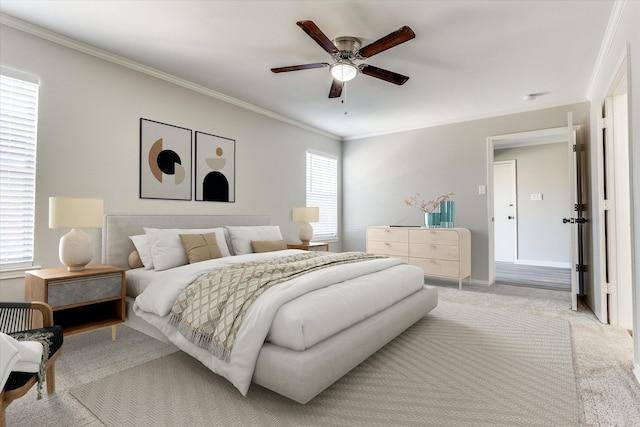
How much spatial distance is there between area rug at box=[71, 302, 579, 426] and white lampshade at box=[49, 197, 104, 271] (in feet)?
3.35

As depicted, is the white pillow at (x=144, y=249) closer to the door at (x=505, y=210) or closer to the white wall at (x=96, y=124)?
the white wall at (x=96, y=124)

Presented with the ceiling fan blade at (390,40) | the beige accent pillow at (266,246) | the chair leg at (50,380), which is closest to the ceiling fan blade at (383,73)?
the ceiling fan blade at (390,40)

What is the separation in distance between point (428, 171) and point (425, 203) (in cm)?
53

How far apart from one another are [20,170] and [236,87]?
2.25 m

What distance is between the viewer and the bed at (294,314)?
1702 mm

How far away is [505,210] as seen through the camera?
709 centimetres

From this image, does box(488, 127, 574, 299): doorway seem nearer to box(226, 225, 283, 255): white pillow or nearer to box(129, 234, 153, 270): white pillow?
box(226, 225, 283, 255): white pillow

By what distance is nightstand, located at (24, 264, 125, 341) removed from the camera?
2.35 m

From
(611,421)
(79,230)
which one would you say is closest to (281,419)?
(611,421)

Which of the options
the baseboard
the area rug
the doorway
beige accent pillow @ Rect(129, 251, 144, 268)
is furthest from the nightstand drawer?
the baseboard

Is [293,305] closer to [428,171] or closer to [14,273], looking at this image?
[14,273]

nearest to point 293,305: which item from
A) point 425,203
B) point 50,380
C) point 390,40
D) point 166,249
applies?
point 50,380

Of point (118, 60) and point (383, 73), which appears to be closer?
point (383, 73)

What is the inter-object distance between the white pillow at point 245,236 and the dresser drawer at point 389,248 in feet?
6.10
